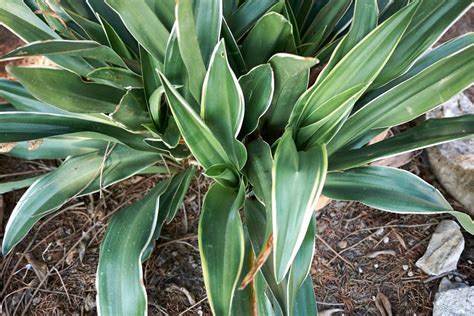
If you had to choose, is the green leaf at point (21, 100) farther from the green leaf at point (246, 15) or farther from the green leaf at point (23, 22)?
the green leaf at point (246, 15)

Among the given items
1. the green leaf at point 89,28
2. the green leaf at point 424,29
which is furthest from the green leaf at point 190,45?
the green leaf at point 424,29

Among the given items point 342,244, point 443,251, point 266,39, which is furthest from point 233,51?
point 443,251

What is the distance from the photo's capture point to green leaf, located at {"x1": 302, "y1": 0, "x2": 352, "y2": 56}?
0.98m

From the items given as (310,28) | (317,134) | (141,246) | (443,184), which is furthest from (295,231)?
(443,184)

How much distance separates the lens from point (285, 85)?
86cm

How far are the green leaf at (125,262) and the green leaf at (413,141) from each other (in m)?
0.36

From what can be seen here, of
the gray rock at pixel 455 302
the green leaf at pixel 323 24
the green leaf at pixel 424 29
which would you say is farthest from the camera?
the gray rock at pixel 455 302

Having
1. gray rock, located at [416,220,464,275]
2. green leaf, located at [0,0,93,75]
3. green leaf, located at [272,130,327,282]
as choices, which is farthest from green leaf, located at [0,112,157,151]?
gray rock, located at [416,220,464,275]

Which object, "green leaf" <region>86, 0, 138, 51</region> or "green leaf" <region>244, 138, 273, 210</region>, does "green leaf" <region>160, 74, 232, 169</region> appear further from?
"green leaf" <region>86, 0, 138, 51</region>

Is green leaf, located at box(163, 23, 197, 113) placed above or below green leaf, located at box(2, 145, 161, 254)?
above

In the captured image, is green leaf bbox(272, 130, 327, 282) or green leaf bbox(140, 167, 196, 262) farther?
green leaf bbox(140, 167, 196, 262)

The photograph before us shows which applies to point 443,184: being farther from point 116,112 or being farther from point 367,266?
point 116,112

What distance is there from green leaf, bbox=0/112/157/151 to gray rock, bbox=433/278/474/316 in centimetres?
74

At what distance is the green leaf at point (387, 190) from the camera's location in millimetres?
877
